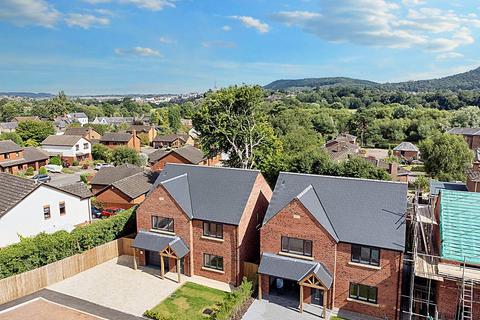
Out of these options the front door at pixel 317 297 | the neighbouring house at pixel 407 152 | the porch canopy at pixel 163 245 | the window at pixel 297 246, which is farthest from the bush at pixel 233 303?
the neighbouring house at pixel 407 152

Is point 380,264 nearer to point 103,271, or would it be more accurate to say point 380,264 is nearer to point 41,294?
point 103,271

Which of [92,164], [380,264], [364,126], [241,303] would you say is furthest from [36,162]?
[364,126]

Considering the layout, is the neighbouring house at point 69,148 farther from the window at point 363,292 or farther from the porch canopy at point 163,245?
the window at point 363,292

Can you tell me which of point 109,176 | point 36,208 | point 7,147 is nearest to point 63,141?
point 7,147

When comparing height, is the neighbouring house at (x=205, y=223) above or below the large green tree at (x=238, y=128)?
below

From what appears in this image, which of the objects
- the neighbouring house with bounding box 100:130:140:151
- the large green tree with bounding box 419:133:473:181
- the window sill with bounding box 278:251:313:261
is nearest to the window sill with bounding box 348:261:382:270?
the window sill with bounding box 278:251:313:261

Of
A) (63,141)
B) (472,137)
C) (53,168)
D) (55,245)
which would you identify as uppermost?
(472,137)

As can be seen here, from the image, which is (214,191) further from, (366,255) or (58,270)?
(58,270)

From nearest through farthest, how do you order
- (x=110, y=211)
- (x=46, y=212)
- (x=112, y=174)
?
(x=46, y=212) < (x=110, y=211) < (x=112, y=174)
